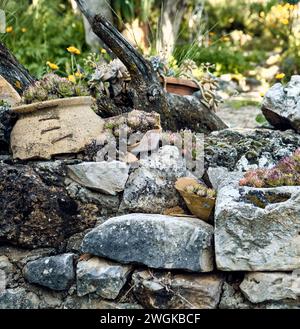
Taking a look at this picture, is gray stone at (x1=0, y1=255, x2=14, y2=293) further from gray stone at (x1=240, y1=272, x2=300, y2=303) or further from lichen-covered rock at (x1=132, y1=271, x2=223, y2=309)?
gray stone at (x1=240, y1=272, x2=300, y2=303)

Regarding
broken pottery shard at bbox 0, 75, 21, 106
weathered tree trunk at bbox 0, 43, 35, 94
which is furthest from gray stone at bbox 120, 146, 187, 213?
weathered tree trunk at bbox 0, 43, 35, 94

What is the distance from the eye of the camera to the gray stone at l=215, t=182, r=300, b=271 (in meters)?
4.26

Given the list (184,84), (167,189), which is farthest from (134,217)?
(184,84)

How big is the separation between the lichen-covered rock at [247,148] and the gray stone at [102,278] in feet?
4.11

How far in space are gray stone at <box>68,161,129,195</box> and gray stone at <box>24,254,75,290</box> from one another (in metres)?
0.59

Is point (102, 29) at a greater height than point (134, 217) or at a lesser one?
greater

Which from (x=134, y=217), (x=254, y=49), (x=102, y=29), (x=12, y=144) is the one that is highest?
(x=102, y=29)

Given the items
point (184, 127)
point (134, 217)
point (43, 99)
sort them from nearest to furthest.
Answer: point (134, 217)
point (43, 99)
point (184, 127)

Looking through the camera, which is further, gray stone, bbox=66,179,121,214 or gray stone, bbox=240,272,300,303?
gray stone, bbox=66,179,121,214

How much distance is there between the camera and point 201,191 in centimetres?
475

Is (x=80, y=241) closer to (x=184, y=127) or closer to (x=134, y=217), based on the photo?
(x=134, y=217)

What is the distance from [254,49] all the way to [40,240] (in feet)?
30.8

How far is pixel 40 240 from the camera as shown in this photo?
485 cm

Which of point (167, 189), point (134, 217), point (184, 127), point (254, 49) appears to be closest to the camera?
point (134, 217)
